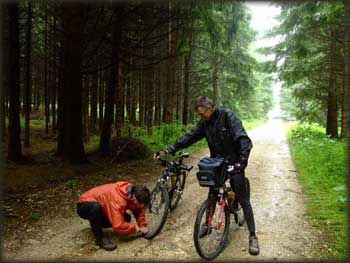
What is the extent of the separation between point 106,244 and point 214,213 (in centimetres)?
166

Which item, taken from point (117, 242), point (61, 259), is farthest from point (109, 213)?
point (61, 259)

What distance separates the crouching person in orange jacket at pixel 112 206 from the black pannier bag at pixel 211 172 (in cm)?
95

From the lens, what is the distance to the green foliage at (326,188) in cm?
530

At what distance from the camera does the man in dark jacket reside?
4977mm

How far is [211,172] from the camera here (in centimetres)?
474

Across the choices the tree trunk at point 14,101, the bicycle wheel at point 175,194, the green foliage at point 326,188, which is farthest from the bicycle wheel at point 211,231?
the tree trunk at point 14,101

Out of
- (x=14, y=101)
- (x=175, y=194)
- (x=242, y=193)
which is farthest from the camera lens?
(x=14, y=101)

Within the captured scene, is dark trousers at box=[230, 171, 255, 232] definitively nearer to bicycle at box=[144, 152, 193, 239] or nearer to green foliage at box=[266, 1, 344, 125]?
bicycle at box=[144, 152, 193, 239]

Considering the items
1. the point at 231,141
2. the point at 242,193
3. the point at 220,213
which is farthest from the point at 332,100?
the point at 220,213

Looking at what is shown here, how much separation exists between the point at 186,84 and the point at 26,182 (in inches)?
512

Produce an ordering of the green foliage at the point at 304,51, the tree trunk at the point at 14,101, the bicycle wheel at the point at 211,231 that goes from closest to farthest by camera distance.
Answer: the bicycle wheel at the point at 211,231 < the tree trunk at the point at 14,101 < the green foliage at the point at 304,51

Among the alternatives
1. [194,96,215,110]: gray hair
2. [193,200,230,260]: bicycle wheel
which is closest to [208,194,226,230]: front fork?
[193,200,230,260]: bicycle wheel

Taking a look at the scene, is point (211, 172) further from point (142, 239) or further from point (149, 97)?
point (149, 97)

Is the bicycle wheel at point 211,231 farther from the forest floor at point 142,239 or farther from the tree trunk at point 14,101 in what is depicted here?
the tree trunk at point 14,101
